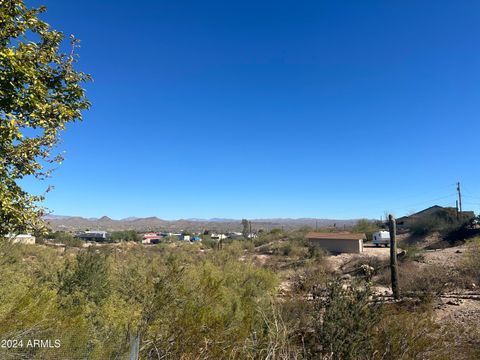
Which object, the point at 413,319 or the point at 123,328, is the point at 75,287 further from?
the point at 413,319

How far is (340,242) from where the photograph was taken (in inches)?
1825

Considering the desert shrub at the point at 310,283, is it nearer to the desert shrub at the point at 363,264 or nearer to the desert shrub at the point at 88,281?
the desert shrub at the point at 363,264

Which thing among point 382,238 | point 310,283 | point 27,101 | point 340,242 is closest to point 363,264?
point 340,242

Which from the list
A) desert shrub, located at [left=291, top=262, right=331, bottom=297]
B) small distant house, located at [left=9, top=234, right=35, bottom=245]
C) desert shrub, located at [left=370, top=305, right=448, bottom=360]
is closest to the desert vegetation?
desert shrub, located at [left=370, top=305, right=448, bottom=360]

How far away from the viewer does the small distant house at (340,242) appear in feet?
147

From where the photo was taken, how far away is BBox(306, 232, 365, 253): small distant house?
147 feet

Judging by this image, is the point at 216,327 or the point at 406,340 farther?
the point at 216,327

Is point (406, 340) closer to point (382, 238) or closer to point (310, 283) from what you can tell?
point (310, 283)

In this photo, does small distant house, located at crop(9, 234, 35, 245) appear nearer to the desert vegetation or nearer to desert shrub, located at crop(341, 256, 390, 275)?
the desert vegetation

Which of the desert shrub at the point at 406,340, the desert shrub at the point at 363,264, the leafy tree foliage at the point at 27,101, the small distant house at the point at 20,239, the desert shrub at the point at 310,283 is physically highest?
the leafy tree foliage at the point at 27,101

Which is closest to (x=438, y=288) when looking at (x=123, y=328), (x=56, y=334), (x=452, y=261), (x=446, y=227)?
(x=452, y=261)

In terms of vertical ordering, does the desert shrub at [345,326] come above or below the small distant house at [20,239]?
below

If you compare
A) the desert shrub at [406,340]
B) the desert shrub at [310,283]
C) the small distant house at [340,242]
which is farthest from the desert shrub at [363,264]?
the desert shrub at [406,340]

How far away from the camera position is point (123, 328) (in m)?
7.00
